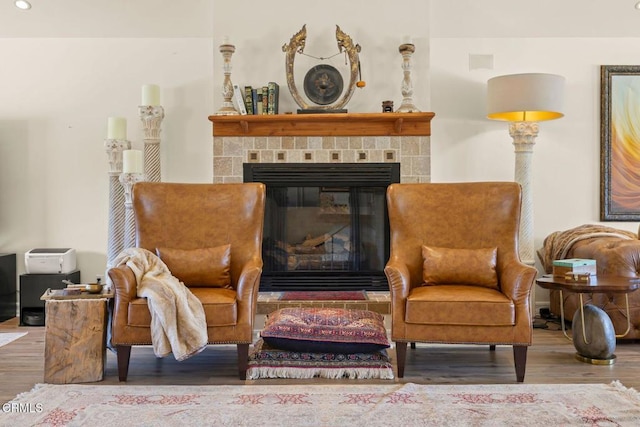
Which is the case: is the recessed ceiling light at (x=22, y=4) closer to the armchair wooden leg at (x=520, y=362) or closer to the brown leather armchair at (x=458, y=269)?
the brown leather armchair at (x=458, y=269)

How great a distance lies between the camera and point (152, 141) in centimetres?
492

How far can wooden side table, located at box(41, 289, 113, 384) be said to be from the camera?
9.50ft

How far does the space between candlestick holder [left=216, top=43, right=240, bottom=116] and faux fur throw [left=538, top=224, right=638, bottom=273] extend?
8.97 ft

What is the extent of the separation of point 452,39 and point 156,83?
104 inches

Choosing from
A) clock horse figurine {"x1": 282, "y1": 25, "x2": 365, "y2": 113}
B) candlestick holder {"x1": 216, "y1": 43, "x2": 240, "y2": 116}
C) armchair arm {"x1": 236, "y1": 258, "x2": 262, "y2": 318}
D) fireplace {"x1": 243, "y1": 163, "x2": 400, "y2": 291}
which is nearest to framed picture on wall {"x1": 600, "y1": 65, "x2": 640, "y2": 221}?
fireplace {"x1": 243, "y1": 163, "x2": 400, "y2": 291}

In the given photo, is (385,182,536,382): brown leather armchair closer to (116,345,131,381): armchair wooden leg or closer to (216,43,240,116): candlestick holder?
(116,345,131,381): armchair wooden leg

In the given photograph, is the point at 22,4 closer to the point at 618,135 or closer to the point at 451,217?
the point at 451,217

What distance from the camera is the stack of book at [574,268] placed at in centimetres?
341

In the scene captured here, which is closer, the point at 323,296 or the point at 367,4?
the point at 323,296

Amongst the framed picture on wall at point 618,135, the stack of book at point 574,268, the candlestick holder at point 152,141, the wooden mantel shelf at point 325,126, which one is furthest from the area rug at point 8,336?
the framed picture on wall at point 618,135

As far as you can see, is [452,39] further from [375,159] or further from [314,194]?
[314,194]

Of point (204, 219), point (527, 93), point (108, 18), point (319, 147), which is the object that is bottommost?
point (204, 219)

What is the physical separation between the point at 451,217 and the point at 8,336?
3.17 meters

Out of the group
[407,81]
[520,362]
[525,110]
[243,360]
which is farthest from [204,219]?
[525,110]
